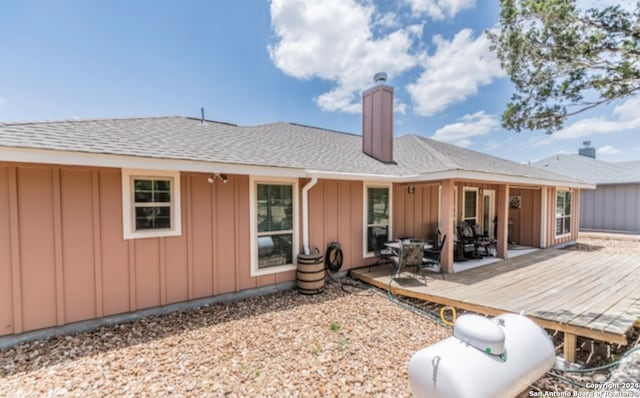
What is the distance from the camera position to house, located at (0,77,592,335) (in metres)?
3.37

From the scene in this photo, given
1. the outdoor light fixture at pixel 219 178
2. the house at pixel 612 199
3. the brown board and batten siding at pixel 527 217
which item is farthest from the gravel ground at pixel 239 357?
the house at pixel 612 199

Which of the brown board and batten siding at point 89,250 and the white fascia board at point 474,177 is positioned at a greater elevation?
the white fascia board at point 474,177

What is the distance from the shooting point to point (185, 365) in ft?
9.48

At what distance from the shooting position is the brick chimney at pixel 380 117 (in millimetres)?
7742

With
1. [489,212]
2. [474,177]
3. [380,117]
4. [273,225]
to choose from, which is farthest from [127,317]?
[489,212]

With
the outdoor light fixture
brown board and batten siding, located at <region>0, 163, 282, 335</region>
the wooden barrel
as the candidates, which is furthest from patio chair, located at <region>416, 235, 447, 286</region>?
the outdoor light fixture

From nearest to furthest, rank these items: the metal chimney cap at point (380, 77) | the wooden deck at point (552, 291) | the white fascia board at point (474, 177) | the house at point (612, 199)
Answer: the wooden deck at point (552, 291) < the white fascia board at point (474, 177) < the metal chimney cap at point (380, 77) < the house at point (612, 199)

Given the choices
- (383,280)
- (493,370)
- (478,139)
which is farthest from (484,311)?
(478,139)

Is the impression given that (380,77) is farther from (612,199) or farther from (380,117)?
(612,199)

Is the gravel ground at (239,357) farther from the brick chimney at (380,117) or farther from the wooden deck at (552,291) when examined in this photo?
the brick chimney at (380,117)

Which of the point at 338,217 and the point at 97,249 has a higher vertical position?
the point at 338,217

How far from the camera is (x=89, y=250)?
12.2 ft

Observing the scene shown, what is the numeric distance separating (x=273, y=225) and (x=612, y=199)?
1756 cm

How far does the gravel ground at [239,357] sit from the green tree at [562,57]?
12.3 ft
